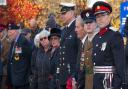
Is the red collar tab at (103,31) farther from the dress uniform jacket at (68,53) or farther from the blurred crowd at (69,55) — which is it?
the dress uniform jacket at (68,53)

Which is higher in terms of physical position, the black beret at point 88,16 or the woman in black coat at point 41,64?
the black beret at point 88,16

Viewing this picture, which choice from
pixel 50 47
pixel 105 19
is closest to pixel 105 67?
pixel 105 19

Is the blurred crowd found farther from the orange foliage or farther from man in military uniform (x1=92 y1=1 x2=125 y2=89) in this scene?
the orange foliage

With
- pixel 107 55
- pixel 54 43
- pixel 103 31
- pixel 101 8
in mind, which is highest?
pixel 101 8

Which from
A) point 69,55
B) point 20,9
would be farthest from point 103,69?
point 20,9

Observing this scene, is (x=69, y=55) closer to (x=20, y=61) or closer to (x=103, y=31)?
(x=103, y=31)

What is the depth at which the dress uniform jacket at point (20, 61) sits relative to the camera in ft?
37.8

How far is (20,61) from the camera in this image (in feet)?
37.8

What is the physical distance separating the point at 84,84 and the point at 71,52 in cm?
102

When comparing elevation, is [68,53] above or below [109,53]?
below

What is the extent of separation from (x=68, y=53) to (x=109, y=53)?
175cm

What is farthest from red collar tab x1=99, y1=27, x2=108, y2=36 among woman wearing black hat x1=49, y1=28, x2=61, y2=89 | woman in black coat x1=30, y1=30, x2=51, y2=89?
woman in black coat x1=30, y1=30, x2=51, y2=89

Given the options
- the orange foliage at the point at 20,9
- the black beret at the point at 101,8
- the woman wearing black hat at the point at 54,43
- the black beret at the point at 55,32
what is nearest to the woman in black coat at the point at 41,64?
the woman wearing black hat at the point at 54,43

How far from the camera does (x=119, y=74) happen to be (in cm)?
683
